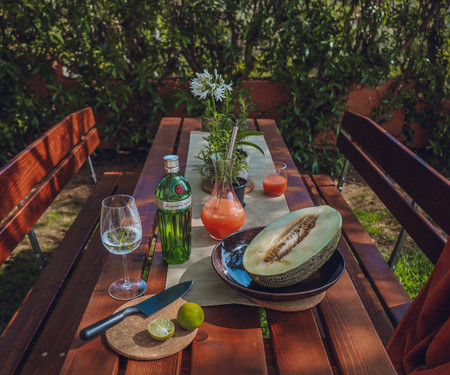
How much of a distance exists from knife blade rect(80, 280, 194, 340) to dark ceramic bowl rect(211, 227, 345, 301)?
0.40 feet

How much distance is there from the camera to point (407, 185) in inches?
69.7

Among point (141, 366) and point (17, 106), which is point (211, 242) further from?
point (17, 106)

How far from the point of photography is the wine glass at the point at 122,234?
1.11 meters

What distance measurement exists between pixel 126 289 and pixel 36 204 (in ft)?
2.88

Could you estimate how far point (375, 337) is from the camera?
3.32 feet

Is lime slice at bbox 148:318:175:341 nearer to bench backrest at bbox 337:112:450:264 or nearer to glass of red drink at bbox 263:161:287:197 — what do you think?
glass of red drink at bbox 263:161:287:197

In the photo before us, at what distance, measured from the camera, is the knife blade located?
0.94 m

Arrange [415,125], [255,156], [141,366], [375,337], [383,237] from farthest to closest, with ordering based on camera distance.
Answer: [415,125], [383,237], [255,156], [375,337], [141,366]

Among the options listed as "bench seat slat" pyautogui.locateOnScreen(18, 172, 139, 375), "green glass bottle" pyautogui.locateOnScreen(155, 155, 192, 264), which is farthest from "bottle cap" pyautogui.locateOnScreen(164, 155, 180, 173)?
"bench seat slat" pyautogui.locateOnScreen(18, 172, 139, 375)

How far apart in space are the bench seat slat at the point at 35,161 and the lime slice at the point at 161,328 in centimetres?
87

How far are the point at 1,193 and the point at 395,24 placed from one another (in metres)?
3.59

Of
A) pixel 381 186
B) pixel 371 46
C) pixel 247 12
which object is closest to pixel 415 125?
pixel 371 46

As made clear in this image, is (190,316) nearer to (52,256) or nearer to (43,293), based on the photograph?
(43,293)

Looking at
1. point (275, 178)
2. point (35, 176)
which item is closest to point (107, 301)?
point (275, 178)
